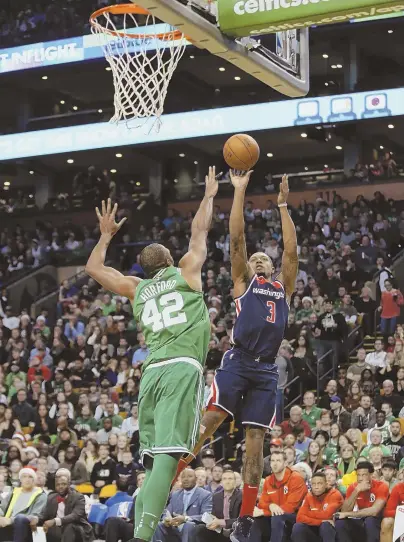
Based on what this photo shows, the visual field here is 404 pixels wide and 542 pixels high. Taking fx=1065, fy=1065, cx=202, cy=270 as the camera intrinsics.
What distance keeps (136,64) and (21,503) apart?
570cm

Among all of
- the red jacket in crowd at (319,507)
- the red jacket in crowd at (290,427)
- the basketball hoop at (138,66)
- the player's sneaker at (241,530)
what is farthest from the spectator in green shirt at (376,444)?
the player's sneaker at (241,530)

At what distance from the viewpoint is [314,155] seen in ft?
106

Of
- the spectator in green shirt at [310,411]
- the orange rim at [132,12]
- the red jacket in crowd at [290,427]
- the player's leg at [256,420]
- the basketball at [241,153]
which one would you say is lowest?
the red jacket in crowd at [290,427]

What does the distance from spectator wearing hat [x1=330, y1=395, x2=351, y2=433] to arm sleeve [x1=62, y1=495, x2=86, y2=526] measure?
3809 mm

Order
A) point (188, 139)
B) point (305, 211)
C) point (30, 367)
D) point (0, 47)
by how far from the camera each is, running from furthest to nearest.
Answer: point (0, 47)
point (188, 139)
point (305, 211)
point (30, 367)

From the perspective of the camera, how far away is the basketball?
7887 mm

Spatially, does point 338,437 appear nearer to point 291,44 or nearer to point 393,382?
point 393,382

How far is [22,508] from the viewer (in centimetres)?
1335

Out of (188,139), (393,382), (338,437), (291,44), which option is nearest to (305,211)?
(188,139)

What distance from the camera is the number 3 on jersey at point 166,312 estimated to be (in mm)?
7125

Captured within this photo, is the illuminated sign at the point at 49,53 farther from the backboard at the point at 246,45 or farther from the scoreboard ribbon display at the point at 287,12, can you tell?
the scoreboard ribbon display at the point at 287,12

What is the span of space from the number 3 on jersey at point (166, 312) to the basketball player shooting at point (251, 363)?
3.22 feet

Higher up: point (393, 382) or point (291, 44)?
point (291, 44)

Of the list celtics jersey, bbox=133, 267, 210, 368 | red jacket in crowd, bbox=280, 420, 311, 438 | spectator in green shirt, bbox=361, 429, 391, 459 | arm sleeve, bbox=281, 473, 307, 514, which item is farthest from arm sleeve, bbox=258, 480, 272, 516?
celtics jersey, bbox=133, 267, 210, 368
